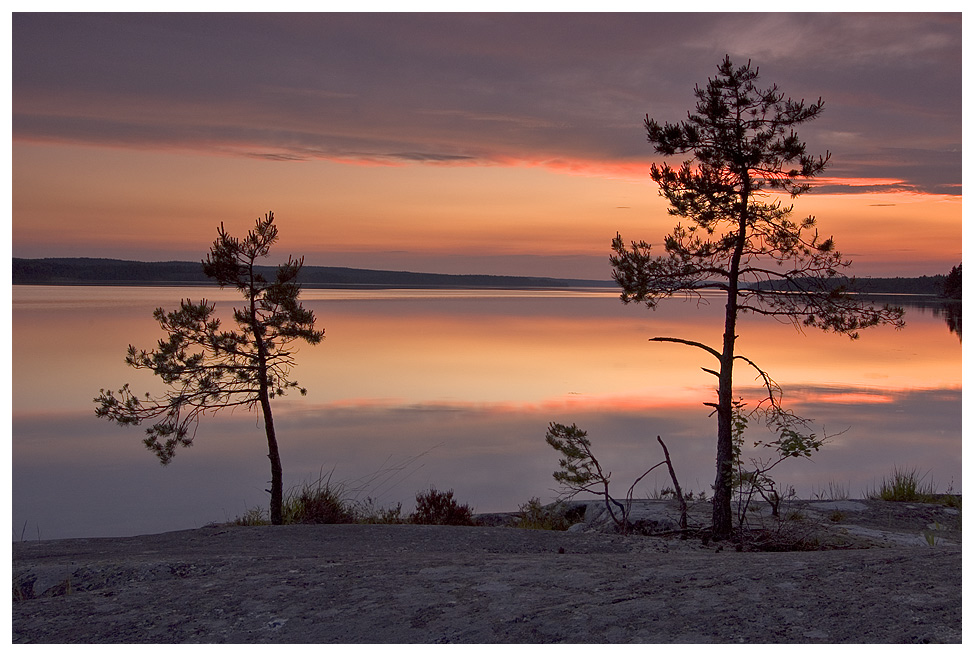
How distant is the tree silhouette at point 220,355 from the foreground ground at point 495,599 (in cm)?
678

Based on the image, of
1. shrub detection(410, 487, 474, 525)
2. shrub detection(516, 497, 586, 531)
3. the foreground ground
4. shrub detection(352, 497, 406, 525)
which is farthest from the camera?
shrub detection(352, 497, 406, 525)

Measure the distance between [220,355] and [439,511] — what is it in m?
5.09

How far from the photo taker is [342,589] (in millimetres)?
6195

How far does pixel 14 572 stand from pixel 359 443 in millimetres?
14712

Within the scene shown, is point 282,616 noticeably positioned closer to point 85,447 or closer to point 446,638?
point 446,638

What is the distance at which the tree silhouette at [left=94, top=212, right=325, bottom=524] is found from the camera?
14.6 meters

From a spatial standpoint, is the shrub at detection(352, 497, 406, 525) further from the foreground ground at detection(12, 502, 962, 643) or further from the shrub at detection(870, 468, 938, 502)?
the shrub at detection(870, 468, 938, 502)

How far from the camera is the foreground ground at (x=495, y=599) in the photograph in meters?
5.05

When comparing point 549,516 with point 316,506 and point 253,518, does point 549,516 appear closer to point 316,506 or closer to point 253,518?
point 316,506

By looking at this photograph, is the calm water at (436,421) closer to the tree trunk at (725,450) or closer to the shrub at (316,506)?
the shrub at (316,506)

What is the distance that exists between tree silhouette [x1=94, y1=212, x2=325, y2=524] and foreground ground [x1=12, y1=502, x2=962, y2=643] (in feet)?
22.3

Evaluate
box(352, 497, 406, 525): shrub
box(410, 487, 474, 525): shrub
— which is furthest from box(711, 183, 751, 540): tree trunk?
box(352, 497, 406, 525): shrub

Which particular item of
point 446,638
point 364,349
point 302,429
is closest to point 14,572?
point 446,638

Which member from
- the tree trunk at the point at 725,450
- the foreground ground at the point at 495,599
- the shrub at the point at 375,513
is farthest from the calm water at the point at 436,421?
the foreground ground at the point at 495,599
